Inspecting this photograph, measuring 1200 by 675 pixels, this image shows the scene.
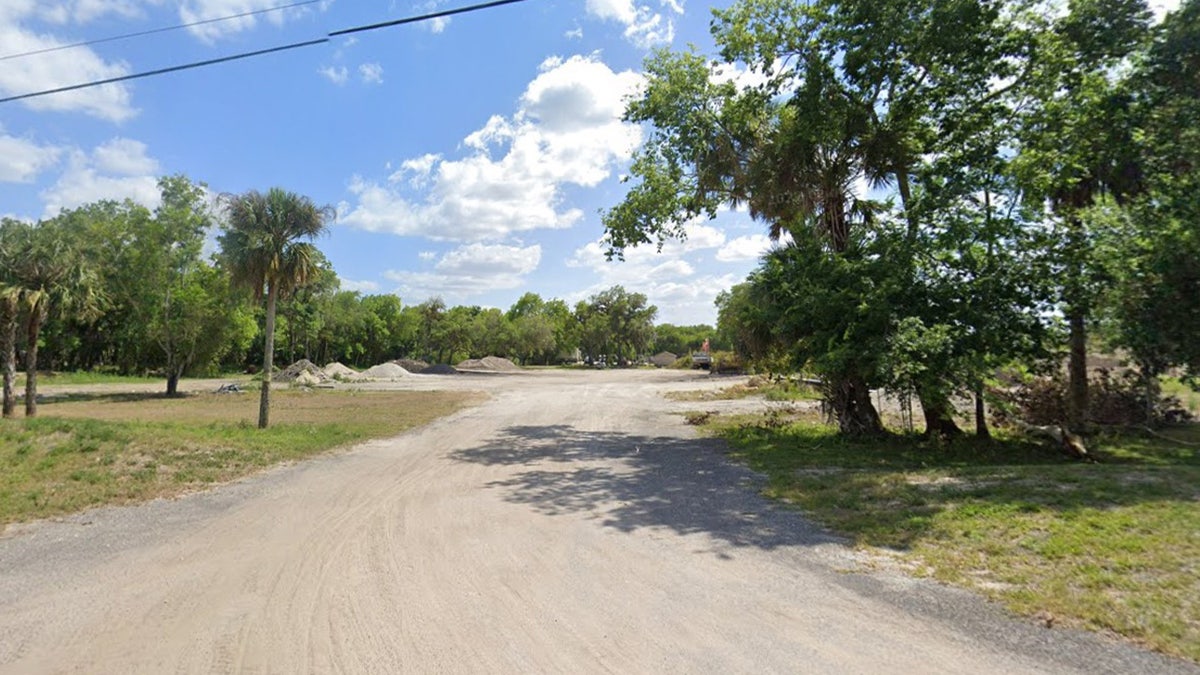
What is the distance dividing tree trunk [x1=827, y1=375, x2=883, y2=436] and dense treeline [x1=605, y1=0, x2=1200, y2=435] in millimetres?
49

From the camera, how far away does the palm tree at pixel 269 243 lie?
15.4 metres

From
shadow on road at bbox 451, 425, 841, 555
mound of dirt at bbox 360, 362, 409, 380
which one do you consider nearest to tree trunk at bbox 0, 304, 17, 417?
shadow on road at bbox 451, 425, 841, 555

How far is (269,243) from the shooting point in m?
15.5

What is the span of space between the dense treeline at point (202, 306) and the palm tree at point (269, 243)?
3cm

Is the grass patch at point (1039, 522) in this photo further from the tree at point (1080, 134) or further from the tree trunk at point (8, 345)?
the tree trunk at point (8, 345)

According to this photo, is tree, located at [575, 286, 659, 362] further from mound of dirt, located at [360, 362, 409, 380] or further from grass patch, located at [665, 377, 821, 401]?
grass patch, located at [665, 377, 821, 401]

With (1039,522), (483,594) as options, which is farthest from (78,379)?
(1039,522)

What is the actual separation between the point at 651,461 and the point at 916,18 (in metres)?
10.7

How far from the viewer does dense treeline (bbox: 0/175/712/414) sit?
1598 centimetres

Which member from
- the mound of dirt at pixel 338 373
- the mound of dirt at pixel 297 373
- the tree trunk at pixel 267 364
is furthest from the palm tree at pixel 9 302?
the mound of dirt at pixel 338 373

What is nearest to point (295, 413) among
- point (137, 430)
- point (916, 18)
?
point (137, 430)

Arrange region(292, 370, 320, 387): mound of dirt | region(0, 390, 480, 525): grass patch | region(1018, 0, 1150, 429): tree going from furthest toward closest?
1. region(292, 370, 320, 387): mound of dirt
2. region(1018, 0, 1150, 429): tree
3. region(0, 390, 480, 525): grass patch

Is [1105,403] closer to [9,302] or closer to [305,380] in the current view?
[9,302]

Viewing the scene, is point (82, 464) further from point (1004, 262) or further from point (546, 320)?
point (546, 320)
